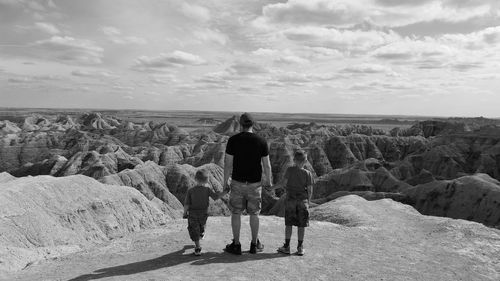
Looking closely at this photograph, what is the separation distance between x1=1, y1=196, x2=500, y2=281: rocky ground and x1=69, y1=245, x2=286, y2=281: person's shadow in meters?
0.02

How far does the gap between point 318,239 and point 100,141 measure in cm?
7492

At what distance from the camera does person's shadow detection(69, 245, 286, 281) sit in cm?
766

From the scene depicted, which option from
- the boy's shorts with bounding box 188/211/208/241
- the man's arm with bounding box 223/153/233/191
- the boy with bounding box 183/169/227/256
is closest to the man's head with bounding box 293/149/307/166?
the man's arm with bounding box 223/153/233/191

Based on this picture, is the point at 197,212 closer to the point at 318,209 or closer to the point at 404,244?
the point at 404,244

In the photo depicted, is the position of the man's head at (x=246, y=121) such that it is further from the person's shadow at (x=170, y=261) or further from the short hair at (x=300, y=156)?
the person's shadow at (x=170, y=261)

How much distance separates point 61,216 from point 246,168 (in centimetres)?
1173

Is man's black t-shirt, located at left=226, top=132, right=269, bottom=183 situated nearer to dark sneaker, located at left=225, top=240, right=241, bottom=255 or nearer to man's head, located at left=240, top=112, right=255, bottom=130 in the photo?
man's head, located at left=240, top=112, right=255, bottom=130

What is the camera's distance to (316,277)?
7.58 metres

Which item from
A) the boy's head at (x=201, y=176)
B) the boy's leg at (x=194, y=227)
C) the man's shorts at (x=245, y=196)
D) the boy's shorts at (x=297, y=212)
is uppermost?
the boy's head at (x=201, y=176)

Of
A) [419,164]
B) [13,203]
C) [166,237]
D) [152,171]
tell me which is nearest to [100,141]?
[152,171]

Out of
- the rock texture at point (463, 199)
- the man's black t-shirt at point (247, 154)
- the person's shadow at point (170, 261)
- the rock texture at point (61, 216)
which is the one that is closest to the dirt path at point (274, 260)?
the person's shadow at point (170, 261)

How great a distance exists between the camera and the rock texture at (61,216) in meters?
13.4

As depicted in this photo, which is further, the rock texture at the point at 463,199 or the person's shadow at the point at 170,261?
the rock texture at the point at 463,199

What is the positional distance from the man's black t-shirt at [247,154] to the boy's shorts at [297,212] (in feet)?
3.24
